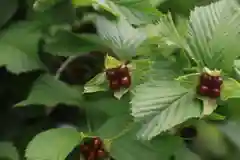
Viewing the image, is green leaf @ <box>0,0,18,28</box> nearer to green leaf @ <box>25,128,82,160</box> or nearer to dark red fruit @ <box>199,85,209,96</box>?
green leaf @ <box>25,128,82,160</box>

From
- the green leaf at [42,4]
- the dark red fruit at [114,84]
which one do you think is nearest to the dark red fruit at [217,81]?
the dark red fruit at [114,84]

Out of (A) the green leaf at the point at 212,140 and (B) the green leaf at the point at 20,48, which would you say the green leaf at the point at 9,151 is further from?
(A) the green leaf at the point at 212,140

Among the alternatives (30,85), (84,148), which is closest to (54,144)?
(84,148)

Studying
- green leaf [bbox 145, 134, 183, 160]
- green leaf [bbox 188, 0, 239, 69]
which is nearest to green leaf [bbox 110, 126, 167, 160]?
green leaf [bbox 145, 134, 183, 160]

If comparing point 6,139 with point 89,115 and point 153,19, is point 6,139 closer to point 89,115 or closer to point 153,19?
point 89,115

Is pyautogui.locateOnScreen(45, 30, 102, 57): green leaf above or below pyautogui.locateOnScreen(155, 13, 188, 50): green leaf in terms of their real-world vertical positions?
below

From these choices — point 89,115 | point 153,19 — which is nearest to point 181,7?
point 153,19
